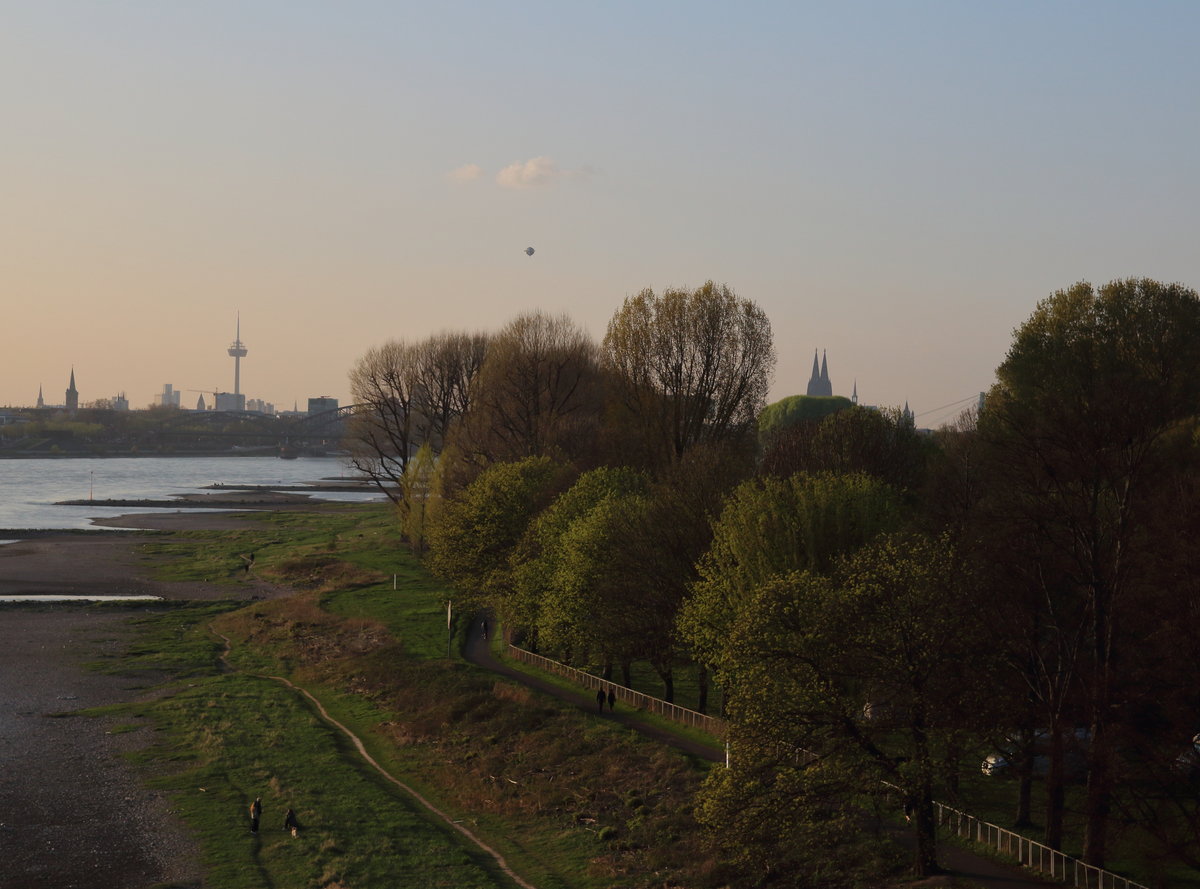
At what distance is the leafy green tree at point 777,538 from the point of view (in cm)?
4478

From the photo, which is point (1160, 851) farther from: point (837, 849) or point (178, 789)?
Answer: point (178, 789)

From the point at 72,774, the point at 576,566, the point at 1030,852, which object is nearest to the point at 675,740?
the point at 576,566

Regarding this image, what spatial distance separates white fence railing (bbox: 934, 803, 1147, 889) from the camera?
3036 cm

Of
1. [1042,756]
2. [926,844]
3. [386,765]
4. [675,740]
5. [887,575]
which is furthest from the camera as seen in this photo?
[386,765]

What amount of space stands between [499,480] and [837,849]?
4262 cm

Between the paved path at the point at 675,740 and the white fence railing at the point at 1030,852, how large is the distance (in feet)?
1.68

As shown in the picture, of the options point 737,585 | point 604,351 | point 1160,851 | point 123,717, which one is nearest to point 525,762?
point 737,585

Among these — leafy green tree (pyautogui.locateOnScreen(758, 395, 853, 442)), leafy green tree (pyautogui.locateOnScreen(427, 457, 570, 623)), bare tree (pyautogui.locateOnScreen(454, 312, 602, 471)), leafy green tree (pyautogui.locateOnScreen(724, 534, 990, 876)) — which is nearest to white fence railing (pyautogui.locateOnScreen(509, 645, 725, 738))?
leafy green tree (pyautogui.locateOnScreen(427, 457, 570, 623))

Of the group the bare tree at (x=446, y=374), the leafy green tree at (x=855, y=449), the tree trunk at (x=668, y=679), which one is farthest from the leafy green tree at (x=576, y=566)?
the bare tree at (x=446, y=374)

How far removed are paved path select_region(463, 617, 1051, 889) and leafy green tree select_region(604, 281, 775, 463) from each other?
63.6 ft

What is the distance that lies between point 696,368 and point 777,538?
108ft

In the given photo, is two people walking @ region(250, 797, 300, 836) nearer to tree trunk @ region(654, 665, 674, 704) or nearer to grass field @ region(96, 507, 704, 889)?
grass field @ region(96, 507, 704, 889)

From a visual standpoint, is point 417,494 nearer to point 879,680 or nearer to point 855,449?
point 855,449

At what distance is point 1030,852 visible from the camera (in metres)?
32.6
